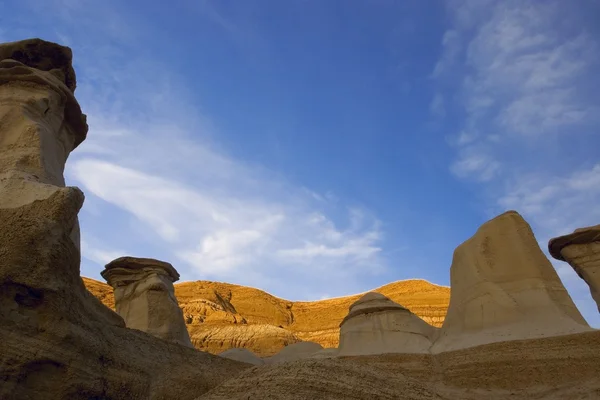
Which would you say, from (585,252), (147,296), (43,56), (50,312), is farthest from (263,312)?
(50,312)

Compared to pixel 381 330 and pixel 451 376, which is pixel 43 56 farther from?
pixel 381 330

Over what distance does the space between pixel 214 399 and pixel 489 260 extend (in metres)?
6.70

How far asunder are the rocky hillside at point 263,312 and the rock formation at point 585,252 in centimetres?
1798

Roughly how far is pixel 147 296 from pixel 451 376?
821cm

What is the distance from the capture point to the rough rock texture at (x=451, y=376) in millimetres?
4160

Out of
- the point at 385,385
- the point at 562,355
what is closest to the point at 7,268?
the point at 385,385

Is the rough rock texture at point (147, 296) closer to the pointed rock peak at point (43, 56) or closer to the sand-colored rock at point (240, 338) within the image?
the pointed rock peak at point (43, 56)

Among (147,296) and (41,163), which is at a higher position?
(147,296)

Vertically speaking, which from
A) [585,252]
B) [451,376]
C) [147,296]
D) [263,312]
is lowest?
[451,376]

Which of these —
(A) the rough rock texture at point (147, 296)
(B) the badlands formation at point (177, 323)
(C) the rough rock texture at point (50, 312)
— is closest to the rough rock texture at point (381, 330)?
(B) the badlands formation at point (177, 323)

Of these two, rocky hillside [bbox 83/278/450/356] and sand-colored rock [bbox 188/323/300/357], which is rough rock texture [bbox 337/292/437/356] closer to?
sand-colored rock [bbox 188/323/300/357]

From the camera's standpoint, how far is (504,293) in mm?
8570

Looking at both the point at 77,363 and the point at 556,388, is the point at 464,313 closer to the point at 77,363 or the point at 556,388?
the point at 556,388

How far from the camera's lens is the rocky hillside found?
26.8 metres
